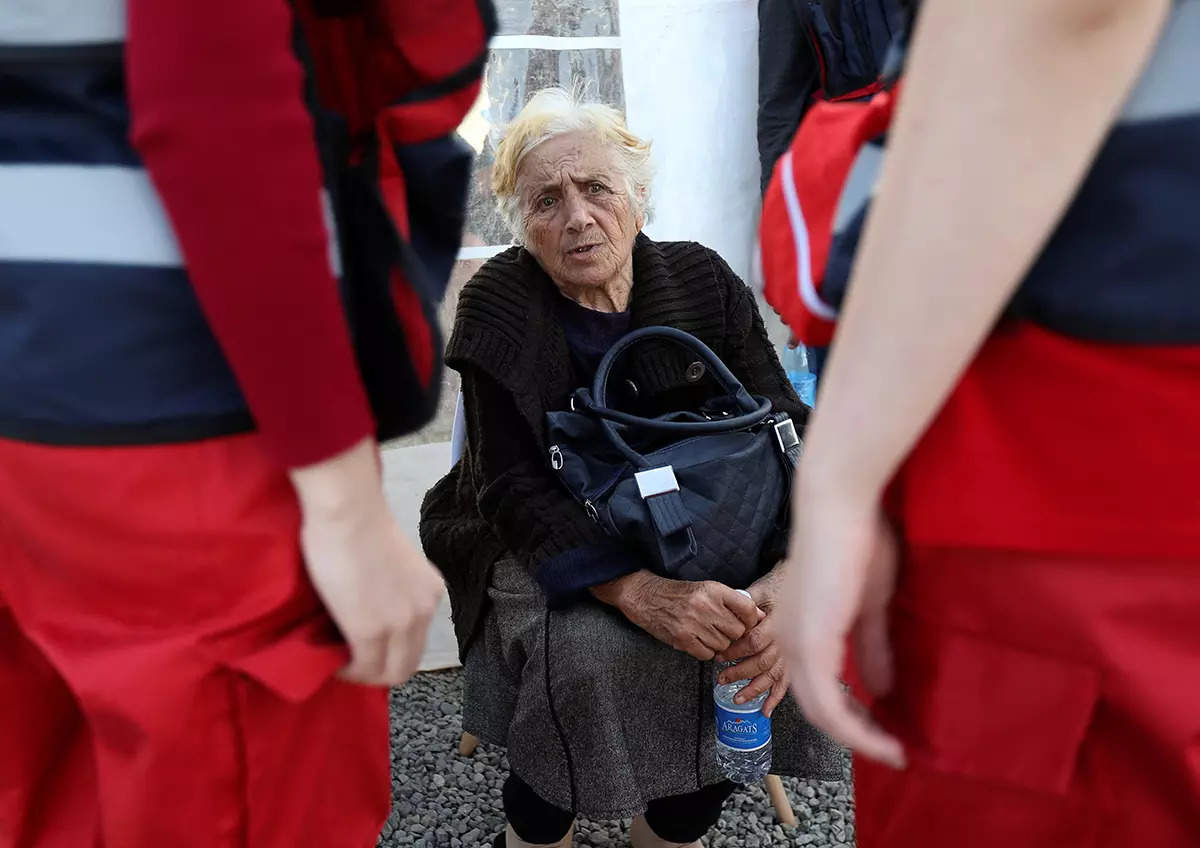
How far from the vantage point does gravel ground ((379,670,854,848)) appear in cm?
200

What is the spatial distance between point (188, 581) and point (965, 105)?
0.51 m

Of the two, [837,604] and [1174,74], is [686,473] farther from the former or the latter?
[1174,74]

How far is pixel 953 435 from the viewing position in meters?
0.53

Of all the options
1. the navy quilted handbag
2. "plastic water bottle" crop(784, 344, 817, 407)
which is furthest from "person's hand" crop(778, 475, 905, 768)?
"plastic water bottle" crop(784, 344, 817, 407)

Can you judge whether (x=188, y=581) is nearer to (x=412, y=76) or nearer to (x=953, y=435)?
(x=412, y=76)

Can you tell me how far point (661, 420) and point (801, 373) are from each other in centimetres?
138

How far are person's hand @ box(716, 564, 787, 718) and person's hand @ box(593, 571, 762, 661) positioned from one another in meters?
0.03

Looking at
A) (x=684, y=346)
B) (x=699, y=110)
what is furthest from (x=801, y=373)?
(x=684, y=346)

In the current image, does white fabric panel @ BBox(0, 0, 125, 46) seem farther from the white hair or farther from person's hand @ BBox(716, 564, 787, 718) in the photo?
the white hair

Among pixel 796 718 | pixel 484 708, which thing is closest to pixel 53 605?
pixel 484 708

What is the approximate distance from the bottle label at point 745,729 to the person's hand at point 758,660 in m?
0.03

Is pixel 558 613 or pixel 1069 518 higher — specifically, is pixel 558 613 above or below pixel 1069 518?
below

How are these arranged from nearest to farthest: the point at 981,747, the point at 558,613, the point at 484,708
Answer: the point at 981,747 < the point at 558,613 < the point at 484,708

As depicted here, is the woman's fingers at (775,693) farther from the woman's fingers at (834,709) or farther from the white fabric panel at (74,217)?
the white fabric panel at (74,217)
